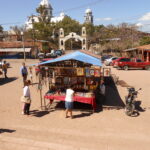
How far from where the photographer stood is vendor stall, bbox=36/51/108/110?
978 cm

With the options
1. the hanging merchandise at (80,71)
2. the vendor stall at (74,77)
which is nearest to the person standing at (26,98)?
the vendor stall at (74,77)

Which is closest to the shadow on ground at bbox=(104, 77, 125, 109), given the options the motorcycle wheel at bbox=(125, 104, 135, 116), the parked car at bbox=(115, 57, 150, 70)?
the motorcycle wheel at bbox=(125, 104, 135, 116)

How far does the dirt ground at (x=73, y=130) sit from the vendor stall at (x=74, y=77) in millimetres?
755

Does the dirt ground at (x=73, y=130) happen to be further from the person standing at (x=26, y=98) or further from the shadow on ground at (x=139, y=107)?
the person standing at (x=26, y=98)

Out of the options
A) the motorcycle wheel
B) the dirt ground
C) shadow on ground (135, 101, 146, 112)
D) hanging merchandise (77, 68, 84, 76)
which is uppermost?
hanging merchandise (77, 68, 84, 76)

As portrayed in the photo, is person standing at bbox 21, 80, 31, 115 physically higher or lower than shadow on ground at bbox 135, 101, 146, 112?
higher

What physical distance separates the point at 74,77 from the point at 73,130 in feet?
14.1

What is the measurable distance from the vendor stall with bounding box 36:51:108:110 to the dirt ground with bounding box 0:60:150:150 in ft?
2.48

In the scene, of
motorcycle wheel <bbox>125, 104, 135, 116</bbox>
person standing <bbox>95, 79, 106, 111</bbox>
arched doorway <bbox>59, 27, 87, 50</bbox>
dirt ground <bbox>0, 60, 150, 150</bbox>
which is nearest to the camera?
dirt ground <bbox>0, 60, 150, 150</bbox>

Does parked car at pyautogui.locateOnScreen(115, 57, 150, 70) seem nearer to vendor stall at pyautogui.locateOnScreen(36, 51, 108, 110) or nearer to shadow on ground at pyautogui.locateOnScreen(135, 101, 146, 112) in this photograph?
vendor stall at pyautogui.locateOnScreen(36, 51, 108, 110)

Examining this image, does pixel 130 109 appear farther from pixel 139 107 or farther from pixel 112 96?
pixel 112 96

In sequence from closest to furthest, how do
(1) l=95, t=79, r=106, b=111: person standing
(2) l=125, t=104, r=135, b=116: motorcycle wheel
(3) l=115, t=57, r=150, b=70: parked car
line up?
(2) l=125, t=104, r=135, b=116: motorcycle wheel
(1) l=95, t=79, r=106, b=111: person standing
(3) l=115, t=57, r=150, b=70: parked car

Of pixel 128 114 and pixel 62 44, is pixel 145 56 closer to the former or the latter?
pixel 128 114

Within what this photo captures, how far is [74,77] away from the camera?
11062 mm
